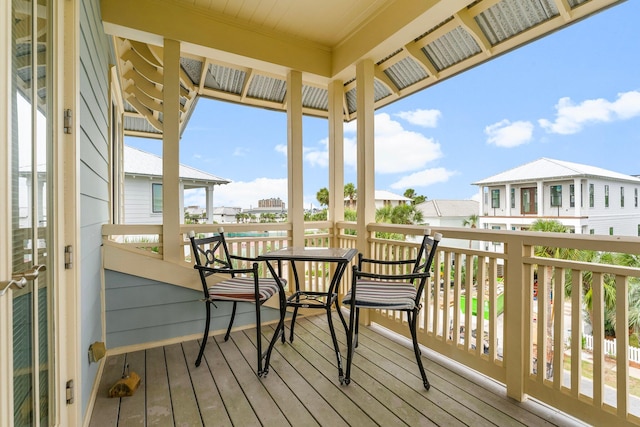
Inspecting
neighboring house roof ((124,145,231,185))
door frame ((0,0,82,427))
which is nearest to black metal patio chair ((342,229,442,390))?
A: door frame ((0,0,82,427))

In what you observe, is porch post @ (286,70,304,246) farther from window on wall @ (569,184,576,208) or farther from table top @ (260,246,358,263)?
window on wall @ (569,184,576,208)

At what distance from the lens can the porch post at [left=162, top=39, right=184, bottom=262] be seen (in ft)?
8.91

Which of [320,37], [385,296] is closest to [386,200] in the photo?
[385,296]

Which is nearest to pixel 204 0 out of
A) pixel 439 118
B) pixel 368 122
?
pixel 368 122

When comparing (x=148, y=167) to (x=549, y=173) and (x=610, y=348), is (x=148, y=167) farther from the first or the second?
(x=610, y=348)

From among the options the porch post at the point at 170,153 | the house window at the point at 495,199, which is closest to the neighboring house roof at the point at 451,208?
the house window at the point at 495,199

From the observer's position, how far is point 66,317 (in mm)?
1485

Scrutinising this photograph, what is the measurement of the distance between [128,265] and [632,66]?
3739mm

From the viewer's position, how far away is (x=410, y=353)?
2531 mm

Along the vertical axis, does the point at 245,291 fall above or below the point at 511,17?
below

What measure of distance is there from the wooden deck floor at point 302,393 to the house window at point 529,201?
1.19 meters

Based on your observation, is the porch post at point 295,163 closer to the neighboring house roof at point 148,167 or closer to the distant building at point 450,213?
the distant building at point 450,213

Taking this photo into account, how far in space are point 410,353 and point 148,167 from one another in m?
5.18

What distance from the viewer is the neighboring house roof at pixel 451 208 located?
2.62m
